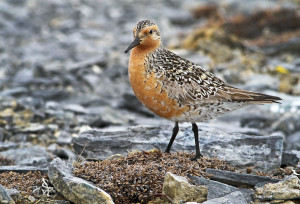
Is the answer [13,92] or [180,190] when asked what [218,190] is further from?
[13,92]

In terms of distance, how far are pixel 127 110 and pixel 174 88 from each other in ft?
18.5

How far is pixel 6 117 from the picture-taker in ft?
37.3

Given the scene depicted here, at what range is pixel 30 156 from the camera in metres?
9.34

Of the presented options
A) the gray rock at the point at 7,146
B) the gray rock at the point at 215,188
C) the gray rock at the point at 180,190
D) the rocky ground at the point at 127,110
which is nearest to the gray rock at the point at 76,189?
the rocky ground at the point at 127,110

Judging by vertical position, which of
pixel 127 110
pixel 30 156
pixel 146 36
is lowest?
pixel 30 156

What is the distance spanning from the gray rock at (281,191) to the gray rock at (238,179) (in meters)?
0.33

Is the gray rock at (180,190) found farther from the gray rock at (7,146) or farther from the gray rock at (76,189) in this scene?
the gray rock at (7,146)

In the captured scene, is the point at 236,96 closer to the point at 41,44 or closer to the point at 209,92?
the point at 209,92

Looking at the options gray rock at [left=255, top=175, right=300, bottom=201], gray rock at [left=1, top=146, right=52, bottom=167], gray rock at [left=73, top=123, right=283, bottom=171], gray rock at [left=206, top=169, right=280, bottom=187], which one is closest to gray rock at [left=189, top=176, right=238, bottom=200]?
gray rock at [left=206, top=169, right=280, bottom=187]

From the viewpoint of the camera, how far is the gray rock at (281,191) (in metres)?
6.15

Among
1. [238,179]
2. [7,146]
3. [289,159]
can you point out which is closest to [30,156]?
[7,146]

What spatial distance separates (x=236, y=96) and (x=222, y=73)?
7.15m

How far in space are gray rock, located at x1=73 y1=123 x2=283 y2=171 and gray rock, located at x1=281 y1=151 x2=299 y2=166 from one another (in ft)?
1.06

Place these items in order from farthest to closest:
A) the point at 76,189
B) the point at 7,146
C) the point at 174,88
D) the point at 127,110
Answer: the point at 127,110, the point at 7,146, the point at 174,88, the point at 76,189
